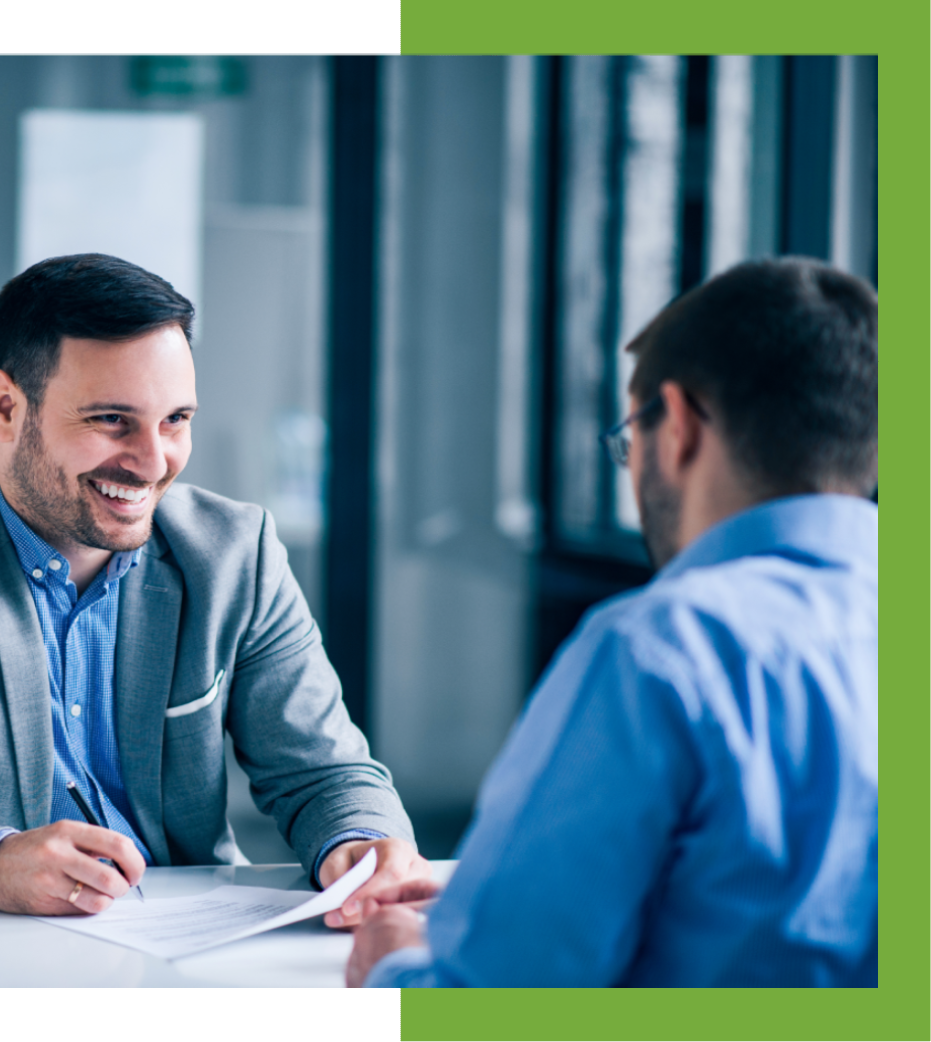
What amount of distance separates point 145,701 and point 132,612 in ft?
0.38

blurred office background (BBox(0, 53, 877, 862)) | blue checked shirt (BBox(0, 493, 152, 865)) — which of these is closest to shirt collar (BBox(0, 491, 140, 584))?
blue checked shirt (BBox(0, 493, 152, 865))

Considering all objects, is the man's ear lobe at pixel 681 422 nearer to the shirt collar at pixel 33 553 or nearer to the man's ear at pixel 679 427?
the man's ear at pixel 679 427

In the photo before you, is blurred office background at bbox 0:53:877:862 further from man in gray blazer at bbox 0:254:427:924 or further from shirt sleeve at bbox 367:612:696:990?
shirt sleeve at bbox 367:612:696:990

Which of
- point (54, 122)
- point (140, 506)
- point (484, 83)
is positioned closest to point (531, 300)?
point (484, 83)

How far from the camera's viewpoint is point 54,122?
130 inches

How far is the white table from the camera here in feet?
2.99

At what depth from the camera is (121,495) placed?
137 cm

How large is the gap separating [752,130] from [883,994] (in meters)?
2.34

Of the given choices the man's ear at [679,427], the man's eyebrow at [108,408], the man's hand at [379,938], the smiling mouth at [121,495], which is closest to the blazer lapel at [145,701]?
the smiling mouth at [121,495]

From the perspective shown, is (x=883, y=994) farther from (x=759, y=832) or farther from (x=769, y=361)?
(x=769, y=361)

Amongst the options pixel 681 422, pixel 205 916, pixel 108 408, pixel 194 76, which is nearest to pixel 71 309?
pixel 108 408

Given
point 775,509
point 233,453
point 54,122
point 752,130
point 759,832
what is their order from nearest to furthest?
1. point 759,832
2. point 775,509
3. point 752,130
4. point 54,122
5. point 233,453

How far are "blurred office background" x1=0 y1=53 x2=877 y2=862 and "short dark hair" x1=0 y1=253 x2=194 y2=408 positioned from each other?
1.95m

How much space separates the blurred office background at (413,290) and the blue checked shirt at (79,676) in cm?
206
